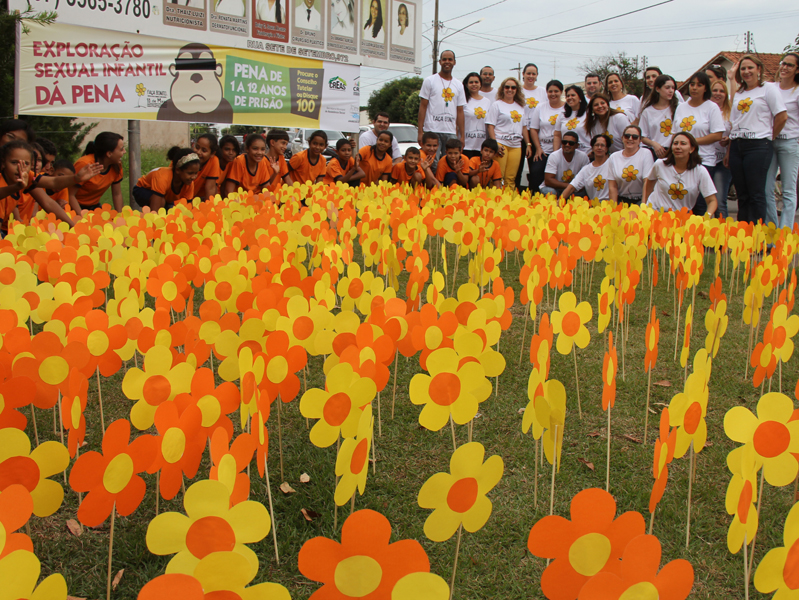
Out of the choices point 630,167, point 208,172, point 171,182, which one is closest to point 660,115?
point 630,167

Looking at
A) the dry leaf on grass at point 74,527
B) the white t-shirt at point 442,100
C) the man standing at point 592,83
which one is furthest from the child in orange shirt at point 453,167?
the dry leaf on grass at point 74,527

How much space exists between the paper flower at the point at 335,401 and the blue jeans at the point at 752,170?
17.3 feet

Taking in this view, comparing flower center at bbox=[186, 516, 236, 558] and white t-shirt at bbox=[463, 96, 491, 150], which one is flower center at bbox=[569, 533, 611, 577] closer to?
flower center at bbox=[186, 516, 236, 558]

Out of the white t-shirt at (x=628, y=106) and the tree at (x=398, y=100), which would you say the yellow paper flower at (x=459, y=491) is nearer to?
the white t-shirt at (x=628, y=106)

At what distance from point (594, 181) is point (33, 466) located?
20.5ft

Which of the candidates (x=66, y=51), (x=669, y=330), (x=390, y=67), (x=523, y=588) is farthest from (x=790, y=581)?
(x=390, y=67)

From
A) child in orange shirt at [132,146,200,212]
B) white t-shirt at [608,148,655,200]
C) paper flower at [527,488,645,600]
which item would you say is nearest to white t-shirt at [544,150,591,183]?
white t-shirt at [608,148,655,200]

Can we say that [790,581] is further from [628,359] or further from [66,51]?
[66,51]

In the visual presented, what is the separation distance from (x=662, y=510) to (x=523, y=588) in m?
0.53

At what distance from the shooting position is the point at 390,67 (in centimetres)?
959

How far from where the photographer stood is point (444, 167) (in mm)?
7758

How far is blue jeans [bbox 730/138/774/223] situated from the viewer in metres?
5.60

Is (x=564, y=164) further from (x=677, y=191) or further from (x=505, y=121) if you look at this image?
(x=677, y=191)

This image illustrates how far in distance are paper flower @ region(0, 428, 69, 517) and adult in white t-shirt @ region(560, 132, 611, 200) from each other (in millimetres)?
5844
